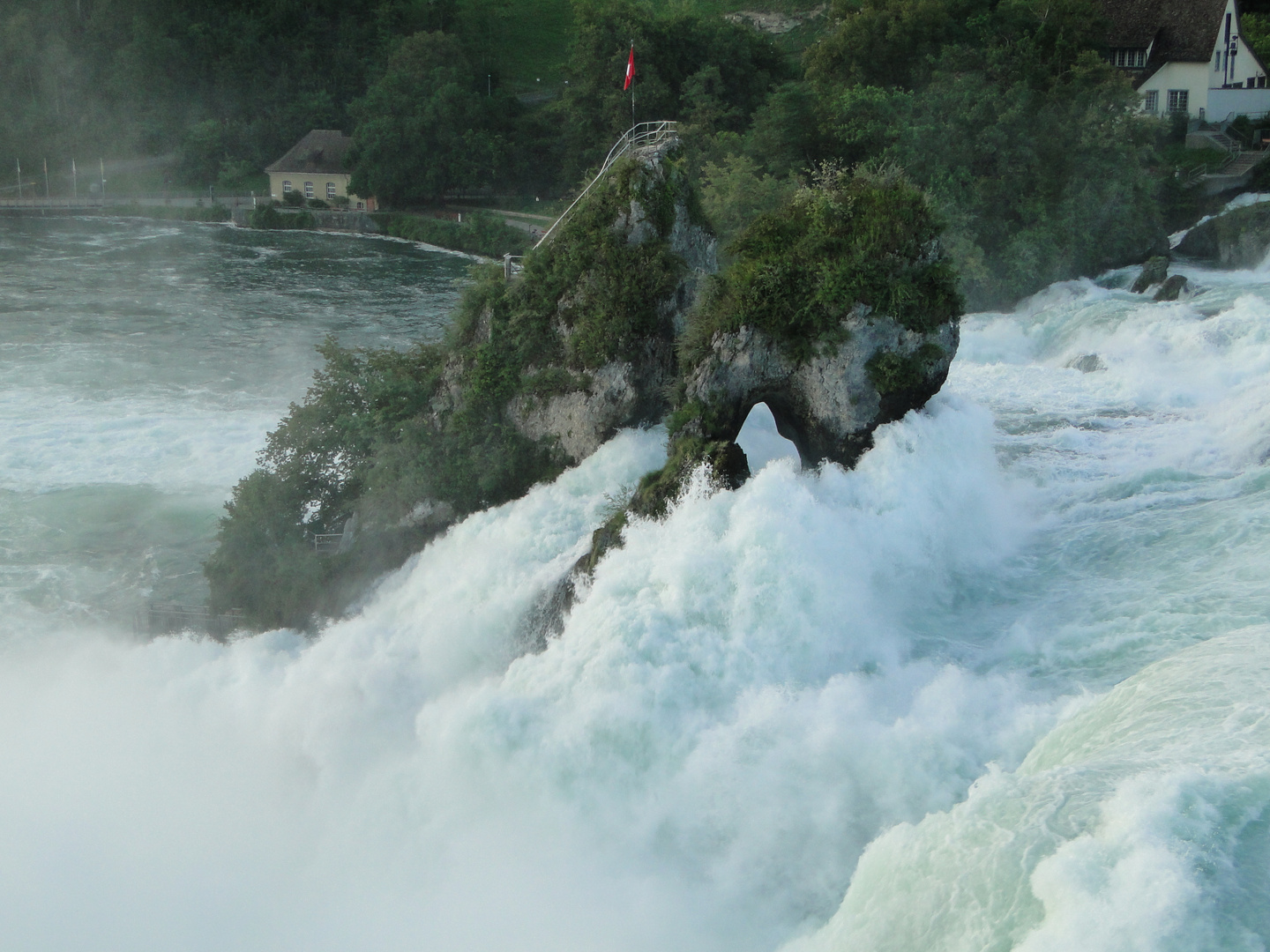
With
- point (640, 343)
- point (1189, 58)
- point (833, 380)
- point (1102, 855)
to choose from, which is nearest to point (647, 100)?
point (1189, 58)

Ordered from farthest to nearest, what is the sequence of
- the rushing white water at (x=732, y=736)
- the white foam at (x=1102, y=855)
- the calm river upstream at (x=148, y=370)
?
the calm river upstream at (x=148, y=370), the rushing white water at (x=732, y=736), the white foam at (x=1102, y=855)

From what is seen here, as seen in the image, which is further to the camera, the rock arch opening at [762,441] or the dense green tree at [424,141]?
the dense green tree at [424,141]

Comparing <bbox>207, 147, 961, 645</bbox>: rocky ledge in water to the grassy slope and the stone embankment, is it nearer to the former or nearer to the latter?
the stone embankment

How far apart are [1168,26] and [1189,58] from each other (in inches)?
105

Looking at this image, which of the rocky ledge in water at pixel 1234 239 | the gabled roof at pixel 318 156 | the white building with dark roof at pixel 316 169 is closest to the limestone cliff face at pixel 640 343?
the rocky ledge in water at pixel 1234 239

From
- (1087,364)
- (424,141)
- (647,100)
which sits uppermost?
(647,100)

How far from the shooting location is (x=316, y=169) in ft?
256

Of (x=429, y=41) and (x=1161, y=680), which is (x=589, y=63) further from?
(x=1161, y=680)

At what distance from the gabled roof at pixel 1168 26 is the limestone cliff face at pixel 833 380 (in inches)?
1757

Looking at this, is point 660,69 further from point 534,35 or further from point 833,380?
point 833,380

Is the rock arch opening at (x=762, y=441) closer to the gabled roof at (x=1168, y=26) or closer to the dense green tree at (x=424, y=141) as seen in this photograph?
the gabled roof at (x=1168, y=26)

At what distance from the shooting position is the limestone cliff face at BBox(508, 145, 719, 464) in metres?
21.6

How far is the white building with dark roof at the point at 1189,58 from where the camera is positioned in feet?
185

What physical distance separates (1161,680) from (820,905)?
472cm
